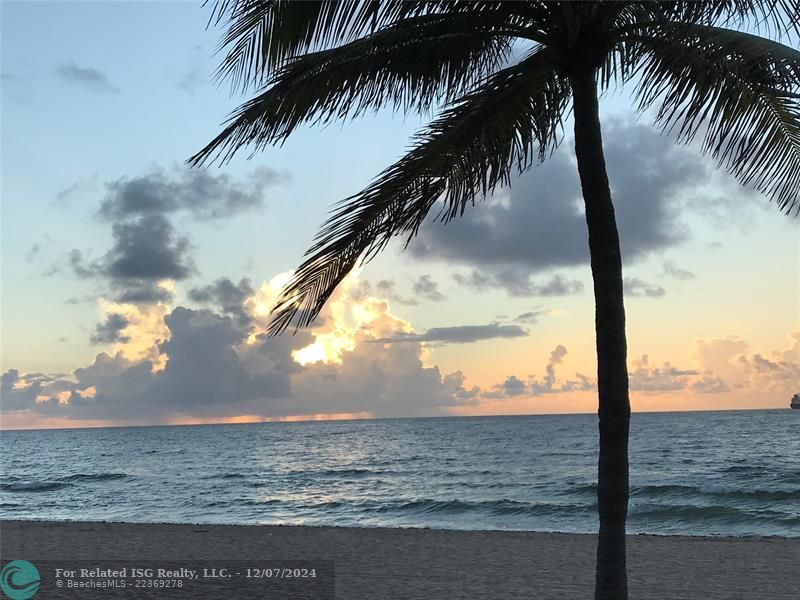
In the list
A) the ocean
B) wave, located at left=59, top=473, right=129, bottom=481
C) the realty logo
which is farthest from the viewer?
wave, located at left=59, top=473, right=129, bottom=481

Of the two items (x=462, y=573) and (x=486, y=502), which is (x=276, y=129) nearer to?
(x=462, y=573)

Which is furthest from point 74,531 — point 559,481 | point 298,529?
point 559,481

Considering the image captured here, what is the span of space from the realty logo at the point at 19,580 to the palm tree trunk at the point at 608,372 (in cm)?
848

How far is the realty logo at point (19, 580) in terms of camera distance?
10766 mm

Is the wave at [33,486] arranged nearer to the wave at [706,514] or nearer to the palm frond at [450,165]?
the wave at [706,514]

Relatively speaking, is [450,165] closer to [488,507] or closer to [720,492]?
[488,507]

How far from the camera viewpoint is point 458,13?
5.80m

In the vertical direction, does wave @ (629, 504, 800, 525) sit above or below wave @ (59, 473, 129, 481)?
above

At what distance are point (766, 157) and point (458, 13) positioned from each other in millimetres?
2676

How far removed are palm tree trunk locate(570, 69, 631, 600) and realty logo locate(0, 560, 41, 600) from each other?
27.8 feet

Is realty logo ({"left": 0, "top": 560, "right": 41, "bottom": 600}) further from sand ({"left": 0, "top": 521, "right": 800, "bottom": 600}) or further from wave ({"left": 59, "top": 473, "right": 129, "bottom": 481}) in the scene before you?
wave ({"left": 59, "top": 473, "right": 129, "bottom": 481})

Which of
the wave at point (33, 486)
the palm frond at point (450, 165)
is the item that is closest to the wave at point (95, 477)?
the wave at point (33, 486)

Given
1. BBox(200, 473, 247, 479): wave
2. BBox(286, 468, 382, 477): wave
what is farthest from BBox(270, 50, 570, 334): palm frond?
BBox(200, 473, 247, 479): wave

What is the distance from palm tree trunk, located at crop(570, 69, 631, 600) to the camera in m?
5.41
